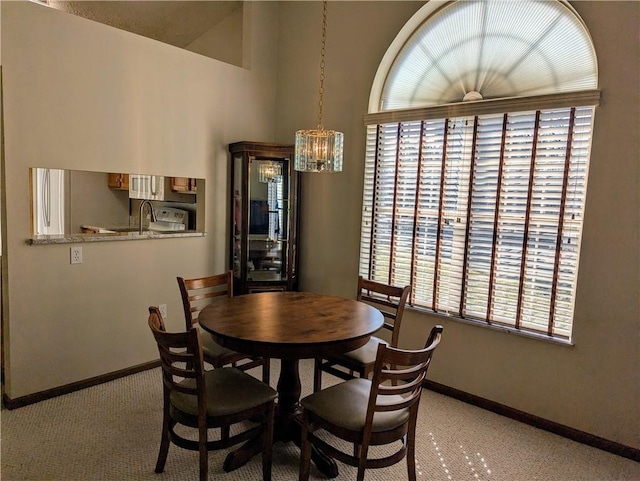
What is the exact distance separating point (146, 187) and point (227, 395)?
1969 mm

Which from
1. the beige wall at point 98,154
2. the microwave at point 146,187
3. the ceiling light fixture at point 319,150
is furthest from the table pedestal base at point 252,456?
the microwave at point 146,187

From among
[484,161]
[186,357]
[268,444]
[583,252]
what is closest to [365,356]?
[268,444]

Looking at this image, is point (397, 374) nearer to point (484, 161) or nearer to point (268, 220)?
point (484, 161)

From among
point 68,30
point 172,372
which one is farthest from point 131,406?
point 68,30

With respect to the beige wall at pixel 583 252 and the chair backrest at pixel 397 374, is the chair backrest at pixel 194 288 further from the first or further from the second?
the chair backrest at pixel 397 374

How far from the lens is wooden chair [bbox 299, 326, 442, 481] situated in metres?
1.75

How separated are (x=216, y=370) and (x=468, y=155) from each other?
226 cm

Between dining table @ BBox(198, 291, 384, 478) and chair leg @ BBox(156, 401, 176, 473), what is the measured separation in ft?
1.07

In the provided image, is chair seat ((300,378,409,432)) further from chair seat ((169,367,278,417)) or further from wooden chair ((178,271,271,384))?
wooden chair ((178,271,271,384))

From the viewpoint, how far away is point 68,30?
2814mm

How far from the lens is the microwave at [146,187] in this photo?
10.7ft

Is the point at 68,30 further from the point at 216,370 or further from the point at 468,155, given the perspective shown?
the point at 468,155

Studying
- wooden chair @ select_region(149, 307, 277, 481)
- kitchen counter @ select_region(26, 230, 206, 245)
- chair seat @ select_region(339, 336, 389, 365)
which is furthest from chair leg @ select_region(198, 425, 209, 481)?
kitchen counter @ select_region(26, 230, 206, 245)

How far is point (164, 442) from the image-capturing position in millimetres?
2166
